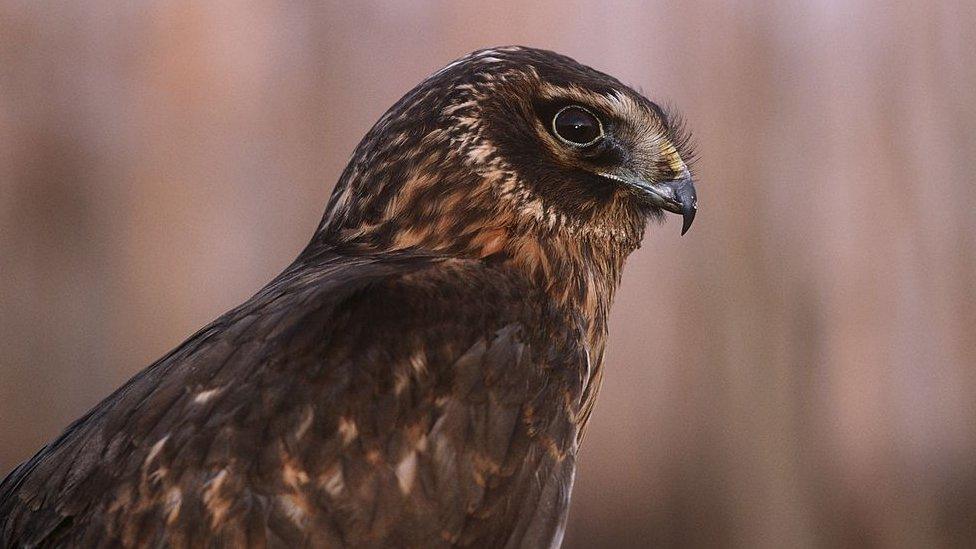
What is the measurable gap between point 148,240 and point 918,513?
273cm

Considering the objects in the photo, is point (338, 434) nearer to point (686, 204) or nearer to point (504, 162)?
point (504, 162)

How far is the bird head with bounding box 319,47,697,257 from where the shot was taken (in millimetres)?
2076

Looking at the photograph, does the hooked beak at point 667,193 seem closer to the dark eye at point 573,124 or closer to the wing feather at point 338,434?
the dark eye at point 573,124

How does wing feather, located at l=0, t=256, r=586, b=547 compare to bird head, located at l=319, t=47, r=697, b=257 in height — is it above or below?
below

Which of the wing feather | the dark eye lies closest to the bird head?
the dark eye

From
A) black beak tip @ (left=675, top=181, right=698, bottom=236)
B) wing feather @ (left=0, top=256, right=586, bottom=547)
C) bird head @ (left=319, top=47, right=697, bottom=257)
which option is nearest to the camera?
wing feather @ (left=0, top=256, right=586, bottom=547)

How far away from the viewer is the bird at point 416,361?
5.37ft

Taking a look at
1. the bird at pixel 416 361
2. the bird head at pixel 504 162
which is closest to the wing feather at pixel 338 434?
the bird at pixel 416 361

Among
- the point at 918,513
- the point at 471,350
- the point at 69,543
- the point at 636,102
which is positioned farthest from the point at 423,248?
the point at 918,513

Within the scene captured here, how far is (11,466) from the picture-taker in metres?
3.35

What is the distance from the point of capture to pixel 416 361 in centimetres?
177

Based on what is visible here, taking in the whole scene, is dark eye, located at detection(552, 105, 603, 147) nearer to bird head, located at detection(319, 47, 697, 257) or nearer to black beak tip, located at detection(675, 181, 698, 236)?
bird head, located at detection(319, 47, 697, 257)

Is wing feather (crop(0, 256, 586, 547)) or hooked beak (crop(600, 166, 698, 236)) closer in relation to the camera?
wing feather (crop(0, 256, 586, 547))

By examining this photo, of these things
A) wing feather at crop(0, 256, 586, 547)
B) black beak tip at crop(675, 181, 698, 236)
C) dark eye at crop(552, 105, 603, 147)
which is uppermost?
dark eye at crop(552, 105, 603, 147)
